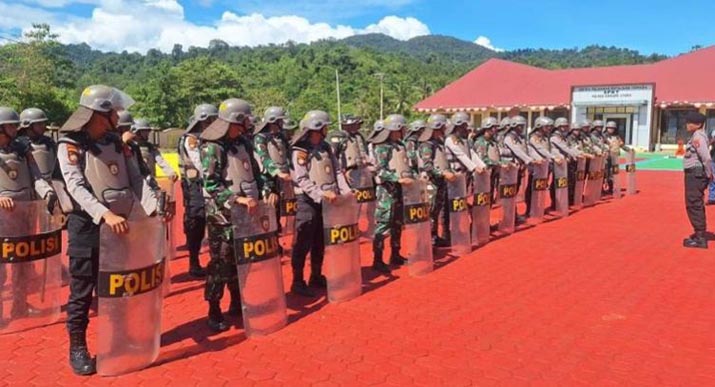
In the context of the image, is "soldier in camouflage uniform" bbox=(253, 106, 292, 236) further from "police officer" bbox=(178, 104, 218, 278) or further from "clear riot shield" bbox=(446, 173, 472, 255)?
"clear riot shield" bbox=(446, 173, 472, 255)

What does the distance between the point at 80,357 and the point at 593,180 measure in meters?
10.2

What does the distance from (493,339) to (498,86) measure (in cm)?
3189

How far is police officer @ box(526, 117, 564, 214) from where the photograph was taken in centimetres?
998

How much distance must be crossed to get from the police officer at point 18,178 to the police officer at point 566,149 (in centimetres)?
818

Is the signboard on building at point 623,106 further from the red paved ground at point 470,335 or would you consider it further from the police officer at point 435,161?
the red paved ground at point 470,335

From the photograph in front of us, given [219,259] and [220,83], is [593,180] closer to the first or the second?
[219,259]

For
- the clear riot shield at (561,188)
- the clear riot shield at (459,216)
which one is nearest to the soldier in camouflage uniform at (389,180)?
the clear riot shield at (459,216)

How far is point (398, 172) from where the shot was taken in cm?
680

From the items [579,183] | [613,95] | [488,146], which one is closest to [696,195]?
[488,146]

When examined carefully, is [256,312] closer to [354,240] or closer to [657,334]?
[354,240]

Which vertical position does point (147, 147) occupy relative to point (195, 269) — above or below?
above

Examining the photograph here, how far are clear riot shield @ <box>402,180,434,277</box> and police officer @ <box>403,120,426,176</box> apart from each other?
2.33ft

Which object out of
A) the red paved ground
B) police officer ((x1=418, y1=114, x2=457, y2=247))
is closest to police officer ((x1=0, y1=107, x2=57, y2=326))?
the red paved ground

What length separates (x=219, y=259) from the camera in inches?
190
